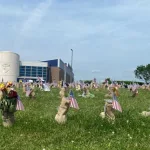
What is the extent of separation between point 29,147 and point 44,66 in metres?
137

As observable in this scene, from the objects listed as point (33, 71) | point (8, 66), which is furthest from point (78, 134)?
point (33, 71)

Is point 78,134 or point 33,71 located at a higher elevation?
point 33,71

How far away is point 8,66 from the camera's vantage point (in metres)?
136

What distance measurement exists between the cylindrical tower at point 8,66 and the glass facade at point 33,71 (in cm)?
650

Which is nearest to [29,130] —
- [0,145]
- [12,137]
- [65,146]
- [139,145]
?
[12,137]

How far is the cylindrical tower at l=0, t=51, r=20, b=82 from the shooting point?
135 meters

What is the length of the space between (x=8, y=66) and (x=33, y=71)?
13047mm

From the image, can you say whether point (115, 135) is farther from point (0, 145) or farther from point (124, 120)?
point (0, 145)

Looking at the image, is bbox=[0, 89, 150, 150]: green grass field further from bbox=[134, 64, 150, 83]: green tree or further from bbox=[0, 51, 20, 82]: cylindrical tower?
bbox=[0, 51, 20, 82]: cylindrical tower

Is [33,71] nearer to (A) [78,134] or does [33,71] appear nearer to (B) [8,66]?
(B) [8,66]

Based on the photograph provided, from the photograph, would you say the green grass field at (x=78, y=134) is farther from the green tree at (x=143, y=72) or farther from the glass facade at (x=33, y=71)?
the glass facade at (x=33, y=71)

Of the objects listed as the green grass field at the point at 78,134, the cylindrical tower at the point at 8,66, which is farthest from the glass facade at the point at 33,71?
the green grass field at the point at 78,134

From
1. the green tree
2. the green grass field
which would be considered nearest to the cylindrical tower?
the green tree

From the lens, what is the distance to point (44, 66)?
480 feet
